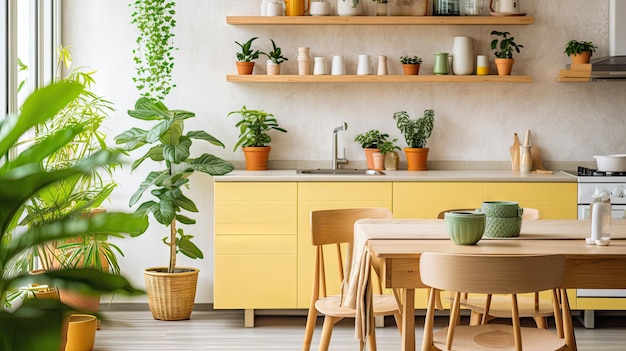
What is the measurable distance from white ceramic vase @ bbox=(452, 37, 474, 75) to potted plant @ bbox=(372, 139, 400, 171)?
2.01 ft

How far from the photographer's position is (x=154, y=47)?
538 centimetres

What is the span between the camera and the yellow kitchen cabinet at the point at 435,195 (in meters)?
5.09

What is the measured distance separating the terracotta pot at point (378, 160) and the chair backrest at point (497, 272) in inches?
110

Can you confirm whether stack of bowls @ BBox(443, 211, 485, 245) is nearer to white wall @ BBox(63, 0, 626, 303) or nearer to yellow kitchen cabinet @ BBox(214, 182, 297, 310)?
yellow kitchen cabinet @ BBox(214, 182, 297, 310)

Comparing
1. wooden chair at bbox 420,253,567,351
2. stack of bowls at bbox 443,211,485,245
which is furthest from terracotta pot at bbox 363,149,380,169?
wooden chair at bbox 420,253,567,351

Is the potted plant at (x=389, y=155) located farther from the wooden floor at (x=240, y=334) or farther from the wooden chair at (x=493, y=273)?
the wooden chair at (x=493, y=273)

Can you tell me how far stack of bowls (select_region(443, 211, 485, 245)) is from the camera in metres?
3.07

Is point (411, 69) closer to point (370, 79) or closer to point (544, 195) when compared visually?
point (370, 79)

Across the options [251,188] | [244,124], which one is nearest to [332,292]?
[251,188]

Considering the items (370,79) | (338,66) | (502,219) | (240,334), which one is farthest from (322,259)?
(338,66)

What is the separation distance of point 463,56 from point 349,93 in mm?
767

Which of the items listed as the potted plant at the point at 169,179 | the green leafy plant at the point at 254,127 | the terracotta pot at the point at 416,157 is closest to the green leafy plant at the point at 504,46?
the terracotta pot at the point at 416,157

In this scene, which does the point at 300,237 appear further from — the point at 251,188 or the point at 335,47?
the point at 335,47

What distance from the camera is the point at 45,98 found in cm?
113
